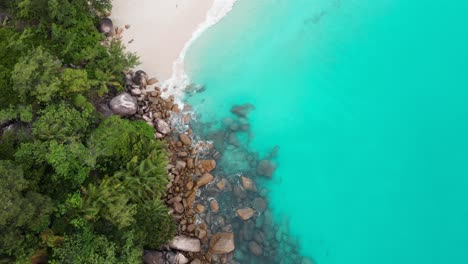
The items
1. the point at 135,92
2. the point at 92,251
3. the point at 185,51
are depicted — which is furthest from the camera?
the point at 185,51

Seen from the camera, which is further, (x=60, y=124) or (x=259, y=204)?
(x=259, y=204)

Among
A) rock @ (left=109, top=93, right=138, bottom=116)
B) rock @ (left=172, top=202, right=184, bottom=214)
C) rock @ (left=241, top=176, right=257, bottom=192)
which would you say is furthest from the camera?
rock @ (left=241, top=176, right=257, bottom=192)

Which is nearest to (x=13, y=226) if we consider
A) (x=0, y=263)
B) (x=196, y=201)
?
(x=0, y=263)

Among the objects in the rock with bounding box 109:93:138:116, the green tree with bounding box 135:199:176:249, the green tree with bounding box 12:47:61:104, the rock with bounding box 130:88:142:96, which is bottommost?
the green tree with bounding box 135:199:176:249

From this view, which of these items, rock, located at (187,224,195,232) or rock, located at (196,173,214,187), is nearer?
rock, located at (187,224,195,232)

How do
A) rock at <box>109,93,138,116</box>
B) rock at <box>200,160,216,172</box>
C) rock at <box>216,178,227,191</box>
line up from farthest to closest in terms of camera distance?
rock at <box>200,160,216,172</box>
rock at <box>216,178,227,191</box>
rock at <box>109,93,138,116</box>

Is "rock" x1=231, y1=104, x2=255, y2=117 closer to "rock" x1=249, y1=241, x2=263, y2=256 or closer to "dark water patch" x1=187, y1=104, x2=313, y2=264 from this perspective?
"dark water patch" x1=187, y1=104, x2=313, y2=264

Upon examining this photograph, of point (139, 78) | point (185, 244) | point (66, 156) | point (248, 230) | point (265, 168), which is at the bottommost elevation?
point (185, 244)

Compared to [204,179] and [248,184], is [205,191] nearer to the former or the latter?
[204,179]

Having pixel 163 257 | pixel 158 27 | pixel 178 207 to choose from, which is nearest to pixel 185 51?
pixel 158 27

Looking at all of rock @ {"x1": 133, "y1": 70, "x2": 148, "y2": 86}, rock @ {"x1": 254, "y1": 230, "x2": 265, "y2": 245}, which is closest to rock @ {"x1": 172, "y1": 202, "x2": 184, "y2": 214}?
rock @ {"x1": 254, "y1": 230, "x2": 265, "y2": 245}
